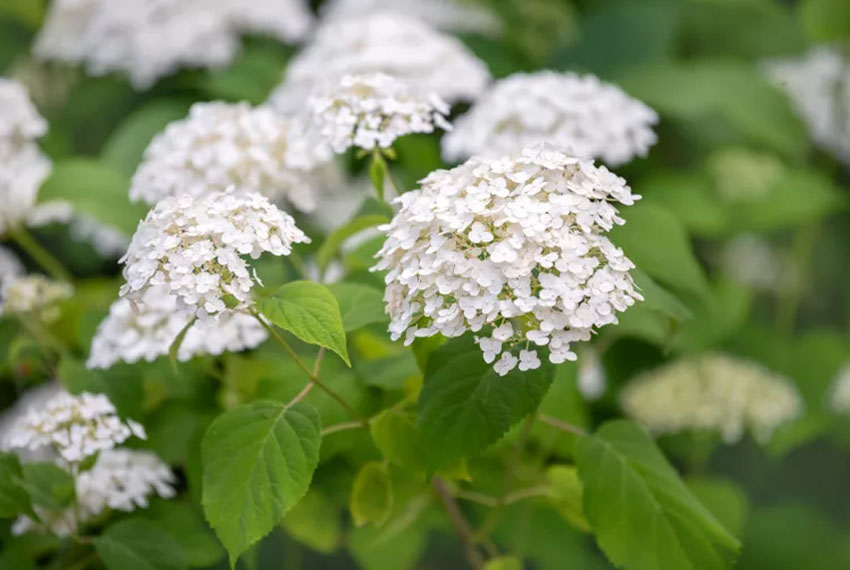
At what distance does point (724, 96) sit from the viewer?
5.78 feet

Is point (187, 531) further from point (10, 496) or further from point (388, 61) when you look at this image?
point (388, 61)

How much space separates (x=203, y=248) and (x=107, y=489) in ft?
1.10

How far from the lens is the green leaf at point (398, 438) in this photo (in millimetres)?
912

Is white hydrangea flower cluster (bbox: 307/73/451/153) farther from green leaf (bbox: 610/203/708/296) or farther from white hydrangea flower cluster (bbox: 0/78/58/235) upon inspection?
white hydrangea flower cluster (bbox: 0/78/58/235)

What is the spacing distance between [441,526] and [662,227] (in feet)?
1.52

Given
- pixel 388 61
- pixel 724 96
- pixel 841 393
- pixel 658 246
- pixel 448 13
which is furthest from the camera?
pixel 448 13

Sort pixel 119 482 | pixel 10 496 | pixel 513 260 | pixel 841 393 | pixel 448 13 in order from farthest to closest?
1. pixel 448 13
2. pixel 841 393
3. pixel 119 482
4. pixel 10 496
5. pixel 513 260

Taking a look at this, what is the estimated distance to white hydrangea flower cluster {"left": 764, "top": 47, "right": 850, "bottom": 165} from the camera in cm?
183

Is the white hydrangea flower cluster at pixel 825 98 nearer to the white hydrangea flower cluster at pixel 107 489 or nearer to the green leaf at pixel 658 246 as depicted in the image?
the green leaf at pixel 658 246

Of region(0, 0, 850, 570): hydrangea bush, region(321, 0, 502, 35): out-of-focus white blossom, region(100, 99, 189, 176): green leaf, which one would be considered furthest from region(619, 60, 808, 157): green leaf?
region(100, 99, 189, 176): green leaf

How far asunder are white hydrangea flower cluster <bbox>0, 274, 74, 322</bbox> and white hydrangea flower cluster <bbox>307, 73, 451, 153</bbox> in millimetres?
394

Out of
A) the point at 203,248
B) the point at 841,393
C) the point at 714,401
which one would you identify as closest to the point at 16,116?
the point at 203,248

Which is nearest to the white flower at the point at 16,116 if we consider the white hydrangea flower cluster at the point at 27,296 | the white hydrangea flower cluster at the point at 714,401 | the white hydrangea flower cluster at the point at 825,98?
the white hydrangea flower cluster at the point at 27,296

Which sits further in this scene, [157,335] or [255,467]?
[157,335]
